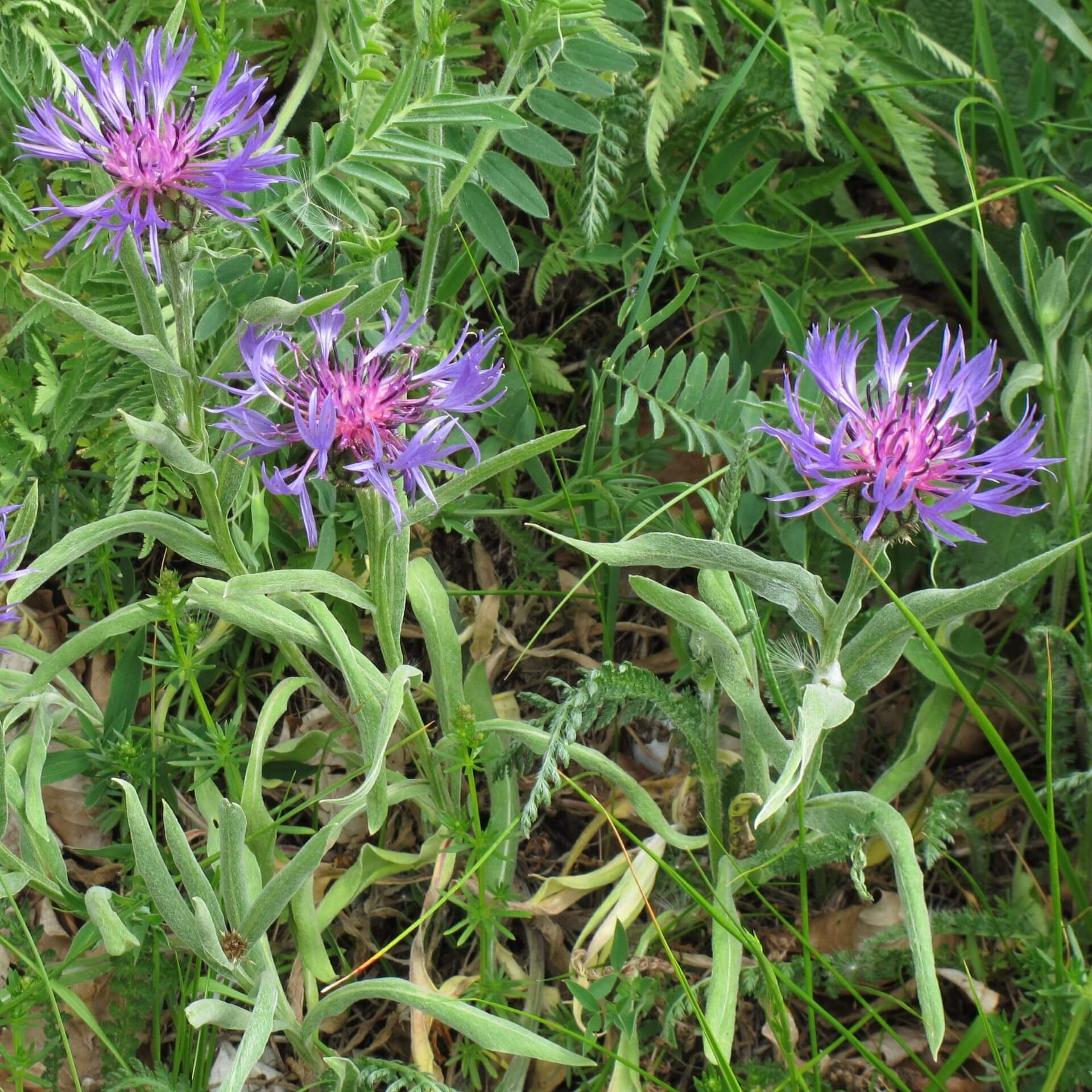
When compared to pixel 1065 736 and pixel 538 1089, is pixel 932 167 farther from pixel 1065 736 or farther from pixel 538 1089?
pixel 538 1089

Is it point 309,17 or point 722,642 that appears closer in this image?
point 722,642

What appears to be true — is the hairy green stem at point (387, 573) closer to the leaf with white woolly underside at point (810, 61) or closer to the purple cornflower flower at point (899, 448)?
the purple cornflower flower at point (899, 448)

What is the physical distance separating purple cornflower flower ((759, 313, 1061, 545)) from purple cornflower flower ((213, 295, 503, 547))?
406 millimetres

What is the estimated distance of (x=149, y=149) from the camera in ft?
4.56

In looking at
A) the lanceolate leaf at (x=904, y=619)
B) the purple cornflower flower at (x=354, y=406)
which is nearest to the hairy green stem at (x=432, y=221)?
the purple cornflower flower at (x=354, y=406)

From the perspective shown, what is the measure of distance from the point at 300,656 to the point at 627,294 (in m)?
1.00

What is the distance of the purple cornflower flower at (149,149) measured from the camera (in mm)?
1361

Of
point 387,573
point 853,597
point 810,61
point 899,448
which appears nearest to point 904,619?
point 853,597

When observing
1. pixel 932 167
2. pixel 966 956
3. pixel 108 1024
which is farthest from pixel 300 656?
pixel 932 167

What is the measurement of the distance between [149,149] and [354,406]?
1.30ft

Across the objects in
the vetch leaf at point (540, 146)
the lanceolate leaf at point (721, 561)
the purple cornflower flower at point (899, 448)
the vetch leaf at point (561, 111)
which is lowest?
the lanceolate leaf at point (721, 561)

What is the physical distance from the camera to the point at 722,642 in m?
1.57

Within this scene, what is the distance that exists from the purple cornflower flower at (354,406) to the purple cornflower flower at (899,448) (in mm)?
406

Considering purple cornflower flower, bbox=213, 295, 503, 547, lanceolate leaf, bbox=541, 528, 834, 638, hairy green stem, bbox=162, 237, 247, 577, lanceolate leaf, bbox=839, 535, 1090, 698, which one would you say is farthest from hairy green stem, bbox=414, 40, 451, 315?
lanceolate leaf, bbox=839, 535, 1090, 698
